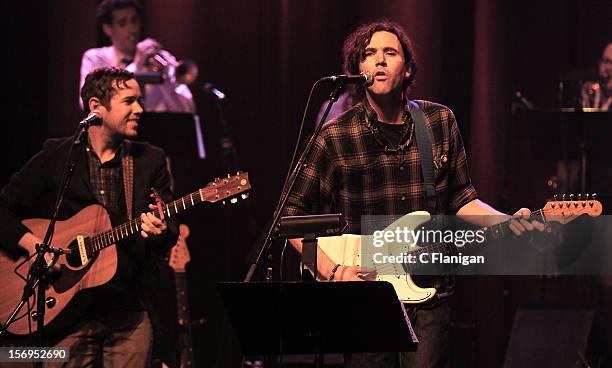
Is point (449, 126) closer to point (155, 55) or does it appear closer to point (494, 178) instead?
point (494, 178)

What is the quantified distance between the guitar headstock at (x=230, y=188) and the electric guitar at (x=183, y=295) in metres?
1.84

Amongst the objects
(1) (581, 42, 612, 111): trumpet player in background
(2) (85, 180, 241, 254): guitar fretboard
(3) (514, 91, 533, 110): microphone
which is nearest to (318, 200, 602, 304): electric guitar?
(2) (85, 180, 241, 254): guitar fretboard

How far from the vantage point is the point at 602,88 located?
701 cm

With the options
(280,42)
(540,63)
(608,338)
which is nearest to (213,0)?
(280,42)

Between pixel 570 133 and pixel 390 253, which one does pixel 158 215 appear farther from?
pixel 570 133

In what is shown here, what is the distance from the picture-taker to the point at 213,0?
810 centimetres

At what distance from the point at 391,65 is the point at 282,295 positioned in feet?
5.27

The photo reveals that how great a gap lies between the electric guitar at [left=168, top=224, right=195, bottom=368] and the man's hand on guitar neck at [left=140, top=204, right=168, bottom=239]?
1629 millimetres

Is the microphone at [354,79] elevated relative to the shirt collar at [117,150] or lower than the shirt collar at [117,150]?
elevated

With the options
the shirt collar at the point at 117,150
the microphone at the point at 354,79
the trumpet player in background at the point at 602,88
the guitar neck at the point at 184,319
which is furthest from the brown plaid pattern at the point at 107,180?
the trumpet player in background at the point at 602,88

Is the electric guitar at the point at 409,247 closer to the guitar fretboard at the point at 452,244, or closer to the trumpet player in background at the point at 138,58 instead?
the guitar fretboard at the point at 452,244

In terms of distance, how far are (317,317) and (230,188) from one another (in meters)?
1.53

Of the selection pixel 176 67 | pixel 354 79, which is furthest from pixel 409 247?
pixel 176 67

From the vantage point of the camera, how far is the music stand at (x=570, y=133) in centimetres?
639
